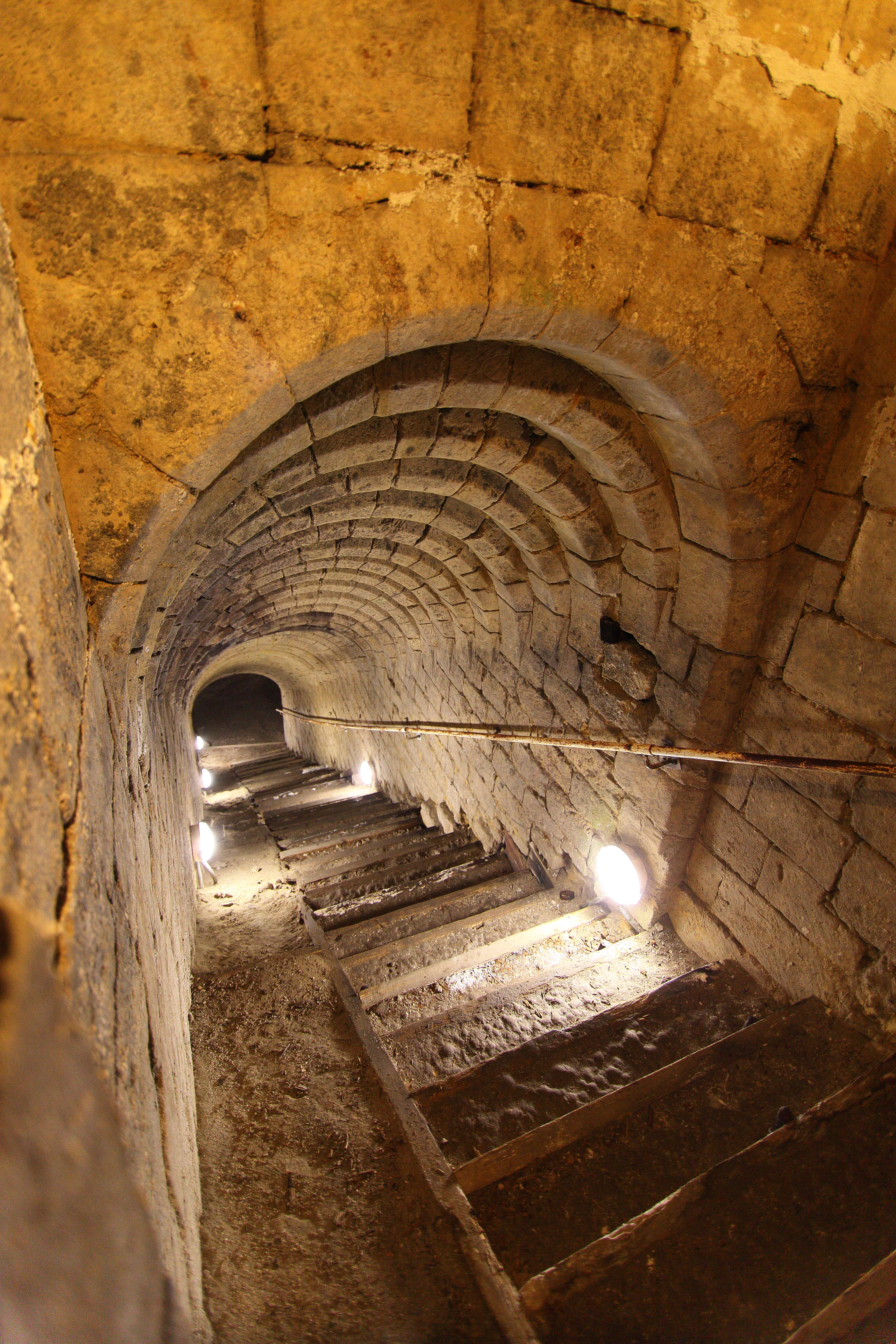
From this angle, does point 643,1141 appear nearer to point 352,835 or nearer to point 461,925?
point 461,925

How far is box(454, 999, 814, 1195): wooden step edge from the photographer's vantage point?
240 centimetres

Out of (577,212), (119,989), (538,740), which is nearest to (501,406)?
(577,212)

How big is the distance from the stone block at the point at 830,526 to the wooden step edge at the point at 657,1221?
7.19ft

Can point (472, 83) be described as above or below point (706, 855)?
above

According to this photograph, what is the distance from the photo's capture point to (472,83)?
1959 mm

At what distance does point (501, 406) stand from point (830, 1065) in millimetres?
3375

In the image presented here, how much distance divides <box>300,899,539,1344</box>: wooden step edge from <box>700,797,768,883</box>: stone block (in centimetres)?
206

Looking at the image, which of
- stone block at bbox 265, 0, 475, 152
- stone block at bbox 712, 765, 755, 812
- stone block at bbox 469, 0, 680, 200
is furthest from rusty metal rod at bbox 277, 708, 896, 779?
stone block at bbox 265, 0, 475, 152

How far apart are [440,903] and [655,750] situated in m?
2.54

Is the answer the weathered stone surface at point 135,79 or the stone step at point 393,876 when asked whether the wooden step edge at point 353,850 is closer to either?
the stone step at point 393,876

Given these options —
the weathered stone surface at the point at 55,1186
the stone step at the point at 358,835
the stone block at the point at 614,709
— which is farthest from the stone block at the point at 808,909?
the stone step at the point at 358,835

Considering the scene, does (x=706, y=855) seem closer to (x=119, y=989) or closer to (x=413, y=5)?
(x=119, y=989)

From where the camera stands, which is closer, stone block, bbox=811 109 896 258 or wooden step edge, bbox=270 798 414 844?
stone block, bbox=811 109 896 258

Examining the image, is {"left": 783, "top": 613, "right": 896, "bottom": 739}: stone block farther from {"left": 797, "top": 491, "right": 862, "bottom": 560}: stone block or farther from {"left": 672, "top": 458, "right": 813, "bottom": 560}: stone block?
{"left": 672, "top": 458, "right": 813, "bottom": 560}: stone block
